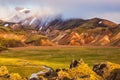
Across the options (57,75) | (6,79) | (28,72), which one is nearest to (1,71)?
(6,79)

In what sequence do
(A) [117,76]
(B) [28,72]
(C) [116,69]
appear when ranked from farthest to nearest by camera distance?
(B) [28,72] → (C) [116,69] → (A) [117,76]

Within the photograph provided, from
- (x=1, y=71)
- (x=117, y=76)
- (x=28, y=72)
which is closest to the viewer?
(x=117, y=76)

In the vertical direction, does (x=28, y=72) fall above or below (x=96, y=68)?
below

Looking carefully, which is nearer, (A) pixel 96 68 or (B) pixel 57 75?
(B) pixel 57 75

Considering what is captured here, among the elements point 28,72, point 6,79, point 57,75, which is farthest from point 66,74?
point 28,72

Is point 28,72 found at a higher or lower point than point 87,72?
lower

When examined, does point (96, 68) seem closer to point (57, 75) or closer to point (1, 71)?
point (57, 75)

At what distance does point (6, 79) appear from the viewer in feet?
116

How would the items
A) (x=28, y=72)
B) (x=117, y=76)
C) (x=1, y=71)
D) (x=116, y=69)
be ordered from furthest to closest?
(x=28, y=72)
(x=1, y=71)
(x=116, y=69)
(x=117, y=76)

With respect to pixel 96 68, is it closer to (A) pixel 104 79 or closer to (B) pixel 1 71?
(A) pixel 104 79

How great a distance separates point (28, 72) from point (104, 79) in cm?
6061

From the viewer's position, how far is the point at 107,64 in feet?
117

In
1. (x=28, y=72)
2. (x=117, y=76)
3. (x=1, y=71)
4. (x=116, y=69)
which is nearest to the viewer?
(x=117, y=76)

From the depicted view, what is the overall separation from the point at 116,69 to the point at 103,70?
1381mm
